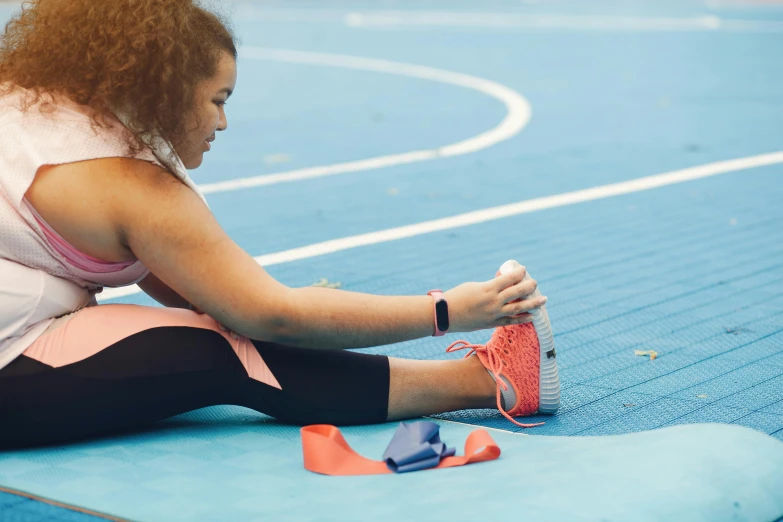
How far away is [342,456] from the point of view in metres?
2.37

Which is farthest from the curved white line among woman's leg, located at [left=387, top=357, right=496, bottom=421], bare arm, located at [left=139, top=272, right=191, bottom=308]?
woman's leg, located at [left=387, top=357, right=496, bottom=421]

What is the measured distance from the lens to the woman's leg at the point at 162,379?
240 cm

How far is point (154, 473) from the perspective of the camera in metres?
2.34

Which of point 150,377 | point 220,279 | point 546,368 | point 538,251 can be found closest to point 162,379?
point 150,377

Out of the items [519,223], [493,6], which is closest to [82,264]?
[519,223]

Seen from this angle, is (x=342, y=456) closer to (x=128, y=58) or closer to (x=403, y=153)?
(x=128, y=58)

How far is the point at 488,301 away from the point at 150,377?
2.41 ft

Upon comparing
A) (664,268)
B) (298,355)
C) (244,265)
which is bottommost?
(664,268)

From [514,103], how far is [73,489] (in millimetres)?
6671

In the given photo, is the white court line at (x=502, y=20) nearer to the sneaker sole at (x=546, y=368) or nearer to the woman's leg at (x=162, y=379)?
the sneaker sole at (x=546, y=368)

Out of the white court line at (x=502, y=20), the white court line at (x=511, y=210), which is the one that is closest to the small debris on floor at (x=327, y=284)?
the white court line at (x=511, y=210)

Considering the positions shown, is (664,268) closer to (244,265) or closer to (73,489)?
(244,265)

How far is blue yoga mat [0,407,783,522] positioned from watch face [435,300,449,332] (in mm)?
281

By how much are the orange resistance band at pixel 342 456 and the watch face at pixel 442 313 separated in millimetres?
259
